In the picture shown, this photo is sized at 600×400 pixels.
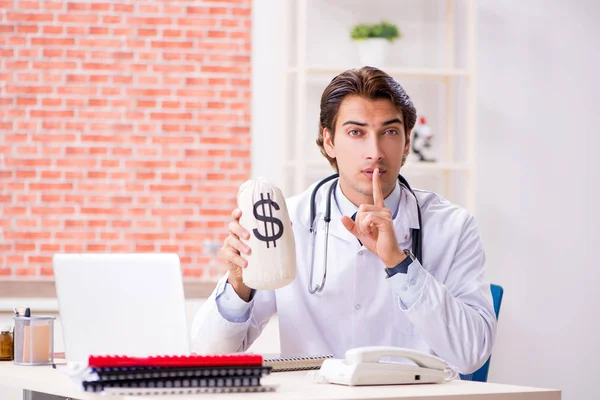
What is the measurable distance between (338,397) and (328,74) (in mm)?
2712

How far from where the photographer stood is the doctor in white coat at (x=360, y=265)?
1.88m

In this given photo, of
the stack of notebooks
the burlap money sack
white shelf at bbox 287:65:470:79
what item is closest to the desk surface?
the stack of notebooks

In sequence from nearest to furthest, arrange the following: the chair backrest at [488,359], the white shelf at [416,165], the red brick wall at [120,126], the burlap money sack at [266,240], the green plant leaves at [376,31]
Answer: the burlap money sack at [266,240], the chair backrest at [488,359], the white shelf at [416,165], the green plant leaves at [376,31], the red brick wall at [120,126]

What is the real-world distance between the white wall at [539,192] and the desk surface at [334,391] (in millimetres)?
2567

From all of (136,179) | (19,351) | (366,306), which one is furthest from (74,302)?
(136,179)

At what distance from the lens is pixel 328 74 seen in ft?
12.5

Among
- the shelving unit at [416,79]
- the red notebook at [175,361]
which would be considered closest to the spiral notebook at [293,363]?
the red notebook at [175,361]

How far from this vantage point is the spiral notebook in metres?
1.61

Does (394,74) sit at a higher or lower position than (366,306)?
higher

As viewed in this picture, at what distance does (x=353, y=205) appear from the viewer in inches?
83.0

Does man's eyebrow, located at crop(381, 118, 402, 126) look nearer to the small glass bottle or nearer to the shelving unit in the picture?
the small glass bottle

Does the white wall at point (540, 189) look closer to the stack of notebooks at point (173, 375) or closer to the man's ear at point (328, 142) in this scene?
the man's ear at point (328, 142)

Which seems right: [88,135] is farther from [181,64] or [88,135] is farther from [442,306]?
[442,306]

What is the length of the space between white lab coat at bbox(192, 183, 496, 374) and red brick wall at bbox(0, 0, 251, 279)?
85.8 inches
